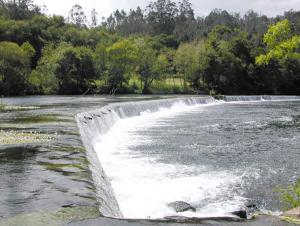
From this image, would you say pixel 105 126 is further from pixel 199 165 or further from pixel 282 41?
pixel 282 41

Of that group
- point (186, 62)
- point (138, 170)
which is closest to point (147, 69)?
point (186, 62)

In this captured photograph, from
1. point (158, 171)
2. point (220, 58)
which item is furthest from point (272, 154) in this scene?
point (220, 58)

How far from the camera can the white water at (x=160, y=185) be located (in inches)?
476

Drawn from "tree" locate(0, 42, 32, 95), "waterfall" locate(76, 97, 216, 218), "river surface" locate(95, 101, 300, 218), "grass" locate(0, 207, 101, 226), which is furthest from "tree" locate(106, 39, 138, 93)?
"grass" locate(0, 207, 101, 226)

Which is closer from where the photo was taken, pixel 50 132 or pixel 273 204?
pixel 273 204

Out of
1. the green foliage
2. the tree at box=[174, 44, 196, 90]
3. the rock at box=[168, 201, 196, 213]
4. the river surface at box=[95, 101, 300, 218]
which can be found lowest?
the river surface at box=[95, 101, 300, 218]

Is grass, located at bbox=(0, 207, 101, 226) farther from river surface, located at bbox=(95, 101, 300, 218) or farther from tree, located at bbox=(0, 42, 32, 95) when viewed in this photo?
tree, located at bbox=(0, 42, 32, 95)

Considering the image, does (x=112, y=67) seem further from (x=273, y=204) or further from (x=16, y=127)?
(x=273, y=204)

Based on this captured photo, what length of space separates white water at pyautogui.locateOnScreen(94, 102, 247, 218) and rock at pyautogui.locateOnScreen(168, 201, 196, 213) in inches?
6.4

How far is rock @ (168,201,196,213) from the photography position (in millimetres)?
11500

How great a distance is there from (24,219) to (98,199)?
2.09 metres

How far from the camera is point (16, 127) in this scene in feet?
69.6

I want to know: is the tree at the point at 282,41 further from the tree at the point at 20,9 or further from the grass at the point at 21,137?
the tree at the point at 20,9

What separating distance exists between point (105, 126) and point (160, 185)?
14.8m
